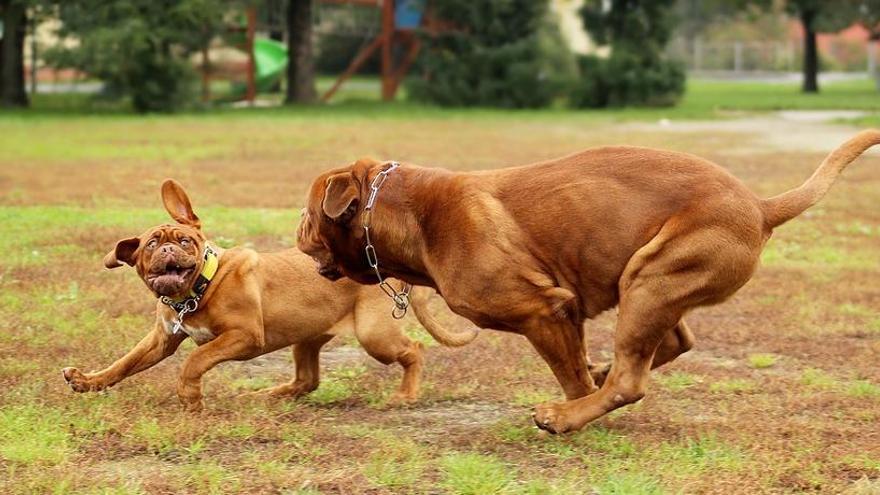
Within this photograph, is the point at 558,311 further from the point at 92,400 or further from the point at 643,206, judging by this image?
the point at 92,400

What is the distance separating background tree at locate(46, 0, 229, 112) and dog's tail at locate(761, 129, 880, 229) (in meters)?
27.0

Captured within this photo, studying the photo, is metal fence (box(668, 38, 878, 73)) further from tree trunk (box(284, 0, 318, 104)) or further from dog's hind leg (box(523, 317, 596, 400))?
dog's hind leg (box(523, 317, 596, 400))

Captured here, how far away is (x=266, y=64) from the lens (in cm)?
4184

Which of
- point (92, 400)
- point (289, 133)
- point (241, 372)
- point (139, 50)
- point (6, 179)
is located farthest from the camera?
point (139, 50)

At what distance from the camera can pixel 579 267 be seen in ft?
20.8

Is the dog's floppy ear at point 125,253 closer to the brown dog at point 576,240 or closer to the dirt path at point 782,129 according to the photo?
the brown dog at point 576,240

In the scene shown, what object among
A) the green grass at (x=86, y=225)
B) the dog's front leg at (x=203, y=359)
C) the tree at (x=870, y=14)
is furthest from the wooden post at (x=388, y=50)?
the dog's front leg at (x=203, y=359)

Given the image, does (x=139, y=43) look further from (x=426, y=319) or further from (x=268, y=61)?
(x=426, y=319)

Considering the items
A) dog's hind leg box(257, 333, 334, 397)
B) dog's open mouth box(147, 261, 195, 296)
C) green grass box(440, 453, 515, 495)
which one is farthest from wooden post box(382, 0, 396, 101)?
green grass box(440, 453, 515, 495)

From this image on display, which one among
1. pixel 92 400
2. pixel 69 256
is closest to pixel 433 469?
pixel 92 400

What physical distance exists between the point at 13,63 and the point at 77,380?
1213 inches

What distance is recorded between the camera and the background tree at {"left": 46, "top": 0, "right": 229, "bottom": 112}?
32.0 meters

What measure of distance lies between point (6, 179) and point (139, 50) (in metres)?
15.0

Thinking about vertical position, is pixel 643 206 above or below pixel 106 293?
above
